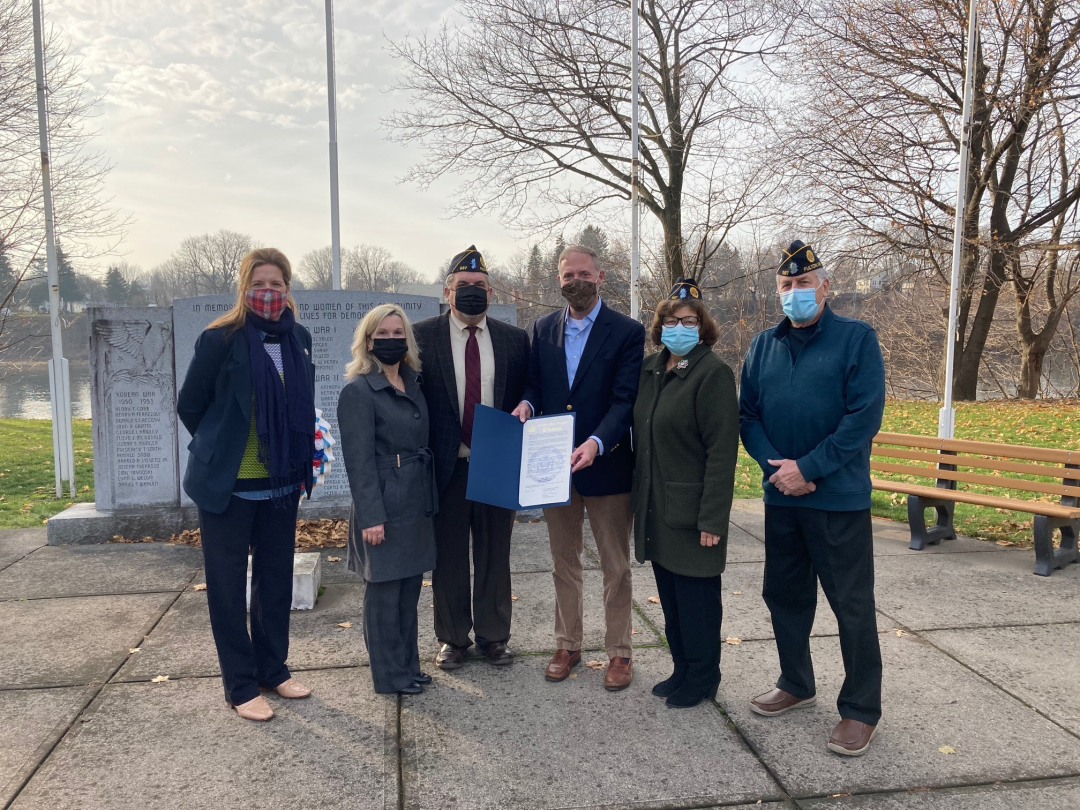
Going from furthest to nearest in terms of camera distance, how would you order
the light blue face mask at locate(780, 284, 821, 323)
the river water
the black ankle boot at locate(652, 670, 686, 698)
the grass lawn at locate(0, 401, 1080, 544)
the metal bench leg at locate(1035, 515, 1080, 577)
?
the river water, the grass lawn at locate(0, 401, 1080, 544), the metal bench leg at locate(1035, 515, 1080, 577), the black ankle boot at locate(652, 670, 686, 698), the light blue face mask at locate(780, 284, 821, 323)

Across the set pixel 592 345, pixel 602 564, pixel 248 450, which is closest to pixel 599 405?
pixel 592 345

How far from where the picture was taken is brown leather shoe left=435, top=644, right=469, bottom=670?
13.6 feet

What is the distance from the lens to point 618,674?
3.91 m

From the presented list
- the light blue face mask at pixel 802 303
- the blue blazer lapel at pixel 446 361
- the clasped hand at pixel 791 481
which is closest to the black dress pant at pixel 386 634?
the blue blazer lapel at pixel 446 361

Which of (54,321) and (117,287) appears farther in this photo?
(117,287)

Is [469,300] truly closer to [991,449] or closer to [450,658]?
[450,658]

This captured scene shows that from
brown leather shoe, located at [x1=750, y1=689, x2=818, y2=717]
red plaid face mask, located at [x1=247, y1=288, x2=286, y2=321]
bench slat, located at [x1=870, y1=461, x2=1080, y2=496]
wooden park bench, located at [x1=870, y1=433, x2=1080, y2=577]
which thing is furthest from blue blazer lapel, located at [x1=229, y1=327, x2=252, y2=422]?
bench slat, located at [x1=870, y1=461, x2=1080, y2=496]

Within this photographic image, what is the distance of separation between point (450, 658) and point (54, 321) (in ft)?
25.7

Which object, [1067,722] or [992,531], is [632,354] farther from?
[992,531]

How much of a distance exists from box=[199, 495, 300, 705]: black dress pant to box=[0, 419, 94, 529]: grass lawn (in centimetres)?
531

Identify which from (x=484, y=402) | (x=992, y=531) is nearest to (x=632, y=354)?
(x=484, y=402)

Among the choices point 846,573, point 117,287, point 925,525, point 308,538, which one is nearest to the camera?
point 846,573

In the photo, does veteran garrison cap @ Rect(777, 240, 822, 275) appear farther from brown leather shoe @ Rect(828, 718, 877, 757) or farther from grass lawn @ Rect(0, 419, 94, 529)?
grass lawn @ Rect(0, 419, 94, 529)

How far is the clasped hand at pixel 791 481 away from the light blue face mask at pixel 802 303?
65 cm
